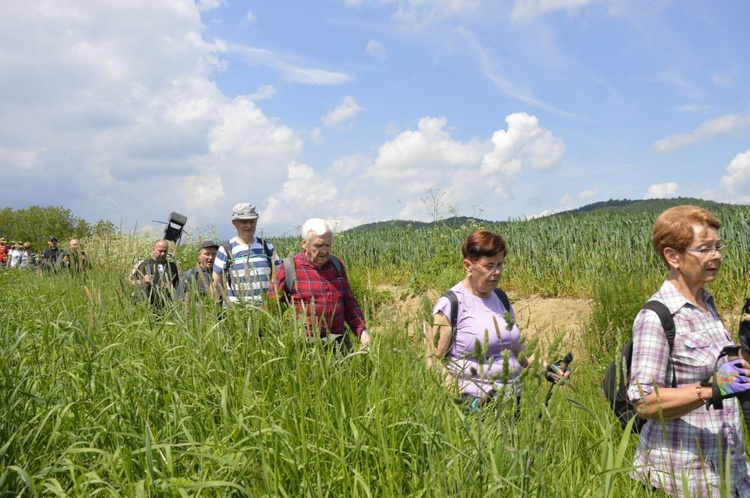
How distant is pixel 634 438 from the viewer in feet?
11.7

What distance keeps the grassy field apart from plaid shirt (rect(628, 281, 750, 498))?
23cm

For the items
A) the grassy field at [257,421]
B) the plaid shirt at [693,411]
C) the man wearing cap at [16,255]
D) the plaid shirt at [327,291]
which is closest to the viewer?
the grassy field at [257,421]

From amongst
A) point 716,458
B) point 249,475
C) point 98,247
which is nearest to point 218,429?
point 249,475

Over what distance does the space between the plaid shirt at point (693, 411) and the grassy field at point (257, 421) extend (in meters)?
0.23

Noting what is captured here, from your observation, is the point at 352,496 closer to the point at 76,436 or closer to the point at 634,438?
the point at 76,436

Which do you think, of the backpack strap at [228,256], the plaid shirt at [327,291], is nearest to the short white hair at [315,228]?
the plaid shirt at [327,291]

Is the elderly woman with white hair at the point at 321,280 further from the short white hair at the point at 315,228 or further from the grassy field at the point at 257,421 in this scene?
the grassy field at the point at 257,421

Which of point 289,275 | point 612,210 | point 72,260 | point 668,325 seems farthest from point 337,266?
point 612,210

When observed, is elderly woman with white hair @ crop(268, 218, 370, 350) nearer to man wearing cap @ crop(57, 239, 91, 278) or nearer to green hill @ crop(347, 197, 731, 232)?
man wearing cap @ crop(57, 239, 91, 278)

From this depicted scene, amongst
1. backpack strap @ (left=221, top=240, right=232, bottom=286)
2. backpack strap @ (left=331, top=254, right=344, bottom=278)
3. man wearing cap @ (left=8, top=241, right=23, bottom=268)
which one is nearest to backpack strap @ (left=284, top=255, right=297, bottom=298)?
backpack strap @ (left=331, top=254, right=344, bottom=278)

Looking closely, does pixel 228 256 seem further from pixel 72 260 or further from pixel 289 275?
pixel 72 260

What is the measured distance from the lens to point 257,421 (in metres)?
2.19

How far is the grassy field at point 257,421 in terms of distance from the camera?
5.82 ft

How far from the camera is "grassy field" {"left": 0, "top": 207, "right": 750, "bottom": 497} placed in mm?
1775
